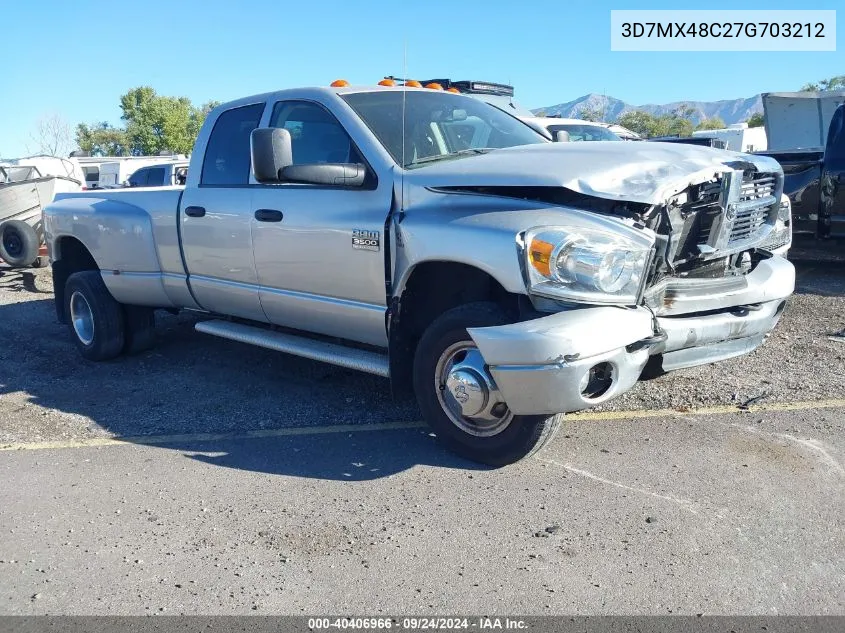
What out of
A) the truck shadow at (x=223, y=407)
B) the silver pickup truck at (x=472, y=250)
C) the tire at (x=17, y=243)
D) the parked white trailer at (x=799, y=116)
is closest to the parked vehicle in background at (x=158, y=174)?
the tire at (x=17, y=243)

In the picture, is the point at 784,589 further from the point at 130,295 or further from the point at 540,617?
the point at 130,295

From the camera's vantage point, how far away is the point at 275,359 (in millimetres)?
6129

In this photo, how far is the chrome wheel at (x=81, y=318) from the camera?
6.37 metres

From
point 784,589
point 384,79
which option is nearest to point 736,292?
point 784,589

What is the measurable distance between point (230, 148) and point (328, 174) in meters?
1.45

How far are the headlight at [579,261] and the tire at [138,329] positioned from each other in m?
4.06

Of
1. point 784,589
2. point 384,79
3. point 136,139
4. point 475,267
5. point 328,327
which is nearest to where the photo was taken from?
point 784,589

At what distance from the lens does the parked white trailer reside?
1670 centimetres

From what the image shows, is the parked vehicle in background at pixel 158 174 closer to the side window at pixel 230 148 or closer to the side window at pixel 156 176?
the side window at pixel 156 176

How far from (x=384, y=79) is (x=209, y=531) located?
3283 millimetres

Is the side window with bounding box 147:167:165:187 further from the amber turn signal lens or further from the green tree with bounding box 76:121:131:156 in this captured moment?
the green tree with bounding box 76:121:131:156

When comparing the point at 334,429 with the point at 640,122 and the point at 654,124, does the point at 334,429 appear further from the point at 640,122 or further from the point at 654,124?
the point at 640,122

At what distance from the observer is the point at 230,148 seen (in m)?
5.33

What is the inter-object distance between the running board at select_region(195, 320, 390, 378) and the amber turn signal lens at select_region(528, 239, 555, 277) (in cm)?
115
